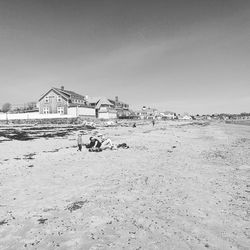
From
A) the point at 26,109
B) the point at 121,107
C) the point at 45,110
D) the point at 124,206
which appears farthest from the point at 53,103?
the point at 124,206

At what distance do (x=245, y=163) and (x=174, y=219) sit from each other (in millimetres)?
9568

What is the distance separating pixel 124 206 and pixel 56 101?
234 ft

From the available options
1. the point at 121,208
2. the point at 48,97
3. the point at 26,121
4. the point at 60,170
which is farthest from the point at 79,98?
the point at 121,208

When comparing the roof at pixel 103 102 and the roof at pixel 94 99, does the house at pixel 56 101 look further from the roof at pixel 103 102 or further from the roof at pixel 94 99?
the roof at pixel 94 99

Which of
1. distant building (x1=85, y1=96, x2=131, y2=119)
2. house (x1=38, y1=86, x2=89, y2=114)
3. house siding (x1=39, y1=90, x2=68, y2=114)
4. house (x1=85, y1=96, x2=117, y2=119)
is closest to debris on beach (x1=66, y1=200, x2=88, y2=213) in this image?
house (x1=38, y1=86, x2=89, y2=114)

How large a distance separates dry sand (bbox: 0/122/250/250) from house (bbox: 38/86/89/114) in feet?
205

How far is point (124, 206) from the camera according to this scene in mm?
7684

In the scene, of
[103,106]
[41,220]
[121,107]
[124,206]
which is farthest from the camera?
[121,107]

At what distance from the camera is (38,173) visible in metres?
12.0

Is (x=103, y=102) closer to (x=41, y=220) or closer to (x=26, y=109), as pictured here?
(x=26, y=109)

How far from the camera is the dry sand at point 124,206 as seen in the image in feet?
18.6

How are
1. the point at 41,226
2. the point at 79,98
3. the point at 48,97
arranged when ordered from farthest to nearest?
1. the point at 79,98
2. the point at 48,97
3. the point at 41,226

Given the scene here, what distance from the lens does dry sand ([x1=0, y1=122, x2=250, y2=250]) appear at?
5.68 m

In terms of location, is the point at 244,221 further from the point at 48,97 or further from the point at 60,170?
the point at 48,97
